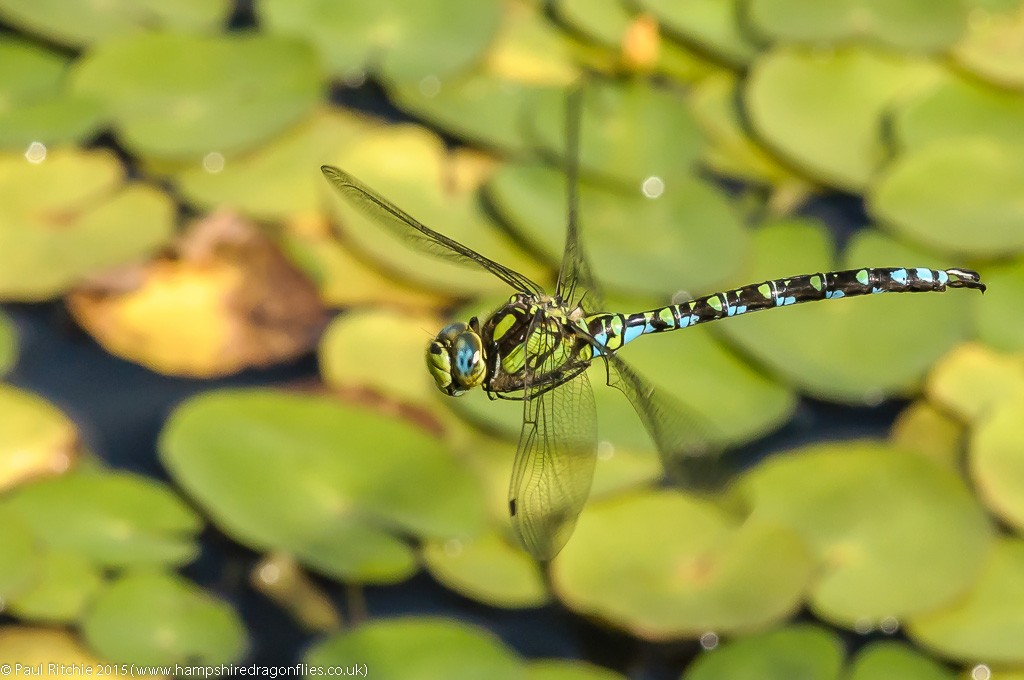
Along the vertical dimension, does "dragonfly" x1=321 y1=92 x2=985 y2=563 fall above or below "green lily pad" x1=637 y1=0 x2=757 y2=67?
below

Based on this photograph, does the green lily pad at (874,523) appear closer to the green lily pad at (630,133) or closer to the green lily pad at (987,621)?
the green lily pad at (987,621)

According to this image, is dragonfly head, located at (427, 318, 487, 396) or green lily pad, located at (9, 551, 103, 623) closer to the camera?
dragonfly head, located at (427, 318, 487, 396)

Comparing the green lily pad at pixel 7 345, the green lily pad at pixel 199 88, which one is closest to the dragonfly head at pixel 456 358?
the green lily pad at pixel 7 345

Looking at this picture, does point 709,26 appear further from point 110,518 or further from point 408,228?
point 110,518

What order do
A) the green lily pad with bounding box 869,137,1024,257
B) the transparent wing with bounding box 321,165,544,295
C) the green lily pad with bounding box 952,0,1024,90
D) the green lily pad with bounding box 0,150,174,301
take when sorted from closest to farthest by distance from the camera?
the transparent wing with bounding box 321,165,544,295 < the green lily pad with bounding box 0,150,174,301 < the green lily pad with bounding box 869,137,1024,257 < the green lily pad with bounding box 952,0,1024,90

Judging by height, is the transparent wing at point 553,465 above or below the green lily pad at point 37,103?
above

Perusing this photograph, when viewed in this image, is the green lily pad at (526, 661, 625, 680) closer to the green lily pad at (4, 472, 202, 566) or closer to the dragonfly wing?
the dragonfly wing

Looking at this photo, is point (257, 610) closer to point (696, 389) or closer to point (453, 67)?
point (696, 389)

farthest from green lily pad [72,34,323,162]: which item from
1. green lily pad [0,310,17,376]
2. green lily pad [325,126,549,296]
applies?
green lily pad [0,310,17,376]
